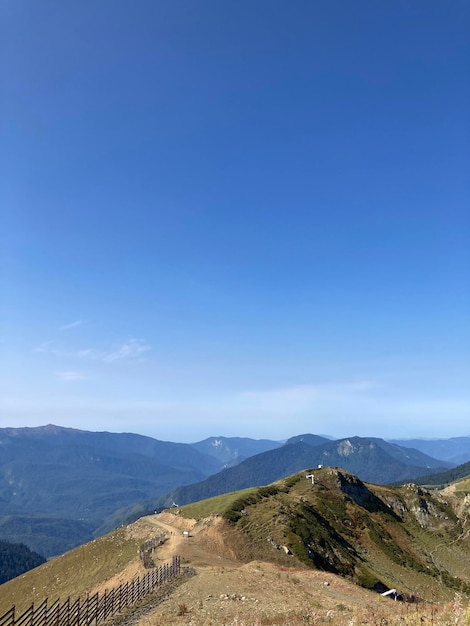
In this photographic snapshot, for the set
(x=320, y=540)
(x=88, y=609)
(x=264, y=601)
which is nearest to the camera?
(x=88, y=609)

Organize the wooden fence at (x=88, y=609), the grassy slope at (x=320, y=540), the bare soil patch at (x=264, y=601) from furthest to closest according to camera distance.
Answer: the grassy slope at (x=320, y=540) < the wooden fence at (x=88, y=609) < the bare soil patch at (x=264, y=601)

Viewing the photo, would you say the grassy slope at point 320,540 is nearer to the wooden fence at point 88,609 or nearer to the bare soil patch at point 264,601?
the bare soil patch at point 264,601

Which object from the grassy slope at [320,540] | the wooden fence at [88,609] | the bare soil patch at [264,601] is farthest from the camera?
the grassy slope at [320,540]

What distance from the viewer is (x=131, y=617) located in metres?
31.1

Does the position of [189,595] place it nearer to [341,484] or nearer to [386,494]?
[341,484]

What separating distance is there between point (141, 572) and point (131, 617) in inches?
969

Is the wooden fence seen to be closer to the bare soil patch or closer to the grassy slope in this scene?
the bare soil patch

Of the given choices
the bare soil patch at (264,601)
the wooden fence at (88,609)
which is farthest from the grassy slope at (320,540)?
the wooden fence at (88,609)

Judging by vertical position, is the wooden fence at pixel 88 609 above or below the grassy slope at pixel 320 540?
above

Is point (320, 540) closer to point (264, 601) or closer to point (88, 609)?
point (264, 601)

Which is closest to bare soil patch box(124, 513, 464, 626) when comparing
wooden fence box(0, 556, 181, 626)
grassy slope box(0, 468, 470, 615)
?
wooden fence box(0, 556, 181, 626)

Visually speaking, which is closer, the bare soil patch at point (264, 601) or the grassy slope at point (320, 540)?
the bare soil patch at point (264, 601)

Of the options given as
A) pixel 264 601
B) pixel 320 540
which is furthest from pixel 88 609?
pixel 320 540

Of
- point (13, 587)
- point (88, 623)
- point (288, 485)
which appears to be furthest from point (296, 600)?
point (288, 485)
